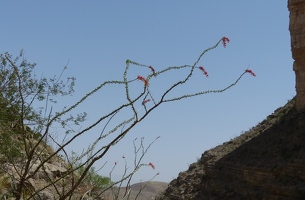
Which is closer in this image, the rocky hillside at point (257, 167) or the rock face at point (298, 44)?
the rocky hillside at point (257, 167)

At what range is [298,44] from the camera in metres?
19.9

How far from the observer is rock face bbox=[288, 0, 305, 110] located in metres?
19.8

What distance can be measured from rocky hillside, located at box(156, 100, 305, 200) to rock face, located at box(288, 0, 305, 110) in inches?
35.4

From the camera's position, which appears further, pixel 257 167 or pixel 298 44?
pixel 298 44

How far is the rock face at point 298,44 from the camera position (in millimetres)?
19812

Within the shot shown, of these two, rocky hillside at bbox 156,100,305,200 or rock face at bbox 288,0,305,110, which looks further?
rock face at bbox 288,0,305,110

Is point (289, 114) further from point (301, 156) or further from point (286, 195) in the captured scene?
point (286, 195)

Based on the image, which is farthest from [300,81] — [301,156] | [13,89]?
[13,89]

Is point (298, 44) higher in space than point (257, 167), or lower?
higher

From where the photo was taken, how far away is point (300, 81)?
65.9 feet

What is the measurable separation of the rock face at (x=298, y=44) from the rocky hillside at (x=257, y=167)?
0.90 metres

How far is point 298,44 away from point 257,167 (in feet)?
19.0

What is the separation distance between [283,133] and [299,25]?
4.34 meters

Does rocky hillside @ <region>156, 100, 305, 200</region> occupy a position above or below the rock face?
below
